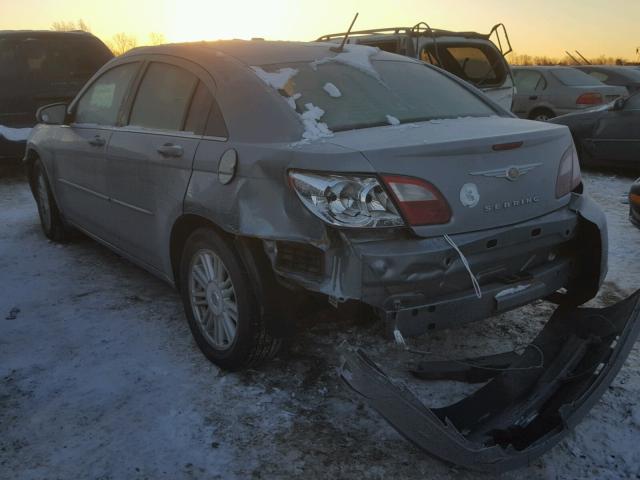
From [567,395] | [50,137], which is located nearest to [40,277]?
[50,137]

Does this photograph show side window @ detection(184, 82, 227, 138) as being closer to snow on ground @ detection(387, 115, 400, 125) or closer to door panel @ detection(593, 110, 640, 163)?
snow on ground @ detection(387, 115, 400, 125)

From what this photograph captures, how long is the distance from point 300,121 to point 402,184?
0.60m

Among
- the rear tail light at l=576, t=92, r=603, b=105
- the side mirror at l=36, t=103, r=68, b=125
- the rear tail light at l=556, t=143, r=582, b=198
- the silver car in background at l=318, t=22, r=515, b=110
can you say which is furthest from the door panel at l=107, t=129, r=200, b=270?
the rear tail light at l=576, t=92, r=603, b=105

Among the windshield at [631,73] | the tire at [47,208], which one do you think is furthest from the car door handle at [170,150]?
the windshield at [631,73]

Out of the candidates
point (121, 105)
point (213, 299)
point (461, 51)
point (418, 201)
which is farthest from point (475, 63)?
point (418, 201)

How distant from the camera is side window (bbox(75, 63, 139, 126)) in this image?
12.4ft

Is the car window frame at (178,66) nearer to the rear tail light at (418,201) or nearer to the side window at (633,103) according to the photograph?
the rear tail light at (418,201)

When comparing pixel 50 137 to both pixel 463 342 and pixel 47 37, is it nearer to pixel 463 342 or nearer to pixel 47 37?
pixel 463 342

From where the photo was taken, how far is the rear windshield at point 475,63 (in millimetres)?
7473

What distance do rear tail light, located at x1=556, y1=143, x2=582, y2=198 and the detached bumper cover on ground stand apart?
54cm

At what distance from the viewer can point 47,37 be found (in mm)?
8016

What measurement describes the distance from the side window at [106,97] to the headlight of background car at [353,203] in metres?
2.00

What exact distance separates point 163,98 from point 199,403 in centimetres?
166

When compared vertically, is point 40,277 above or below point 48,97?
below
